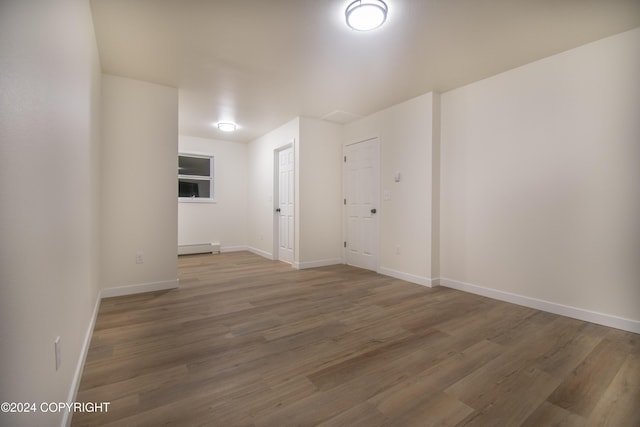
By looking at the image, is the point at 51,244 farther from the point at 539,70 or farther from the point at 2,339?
the point at 539,70

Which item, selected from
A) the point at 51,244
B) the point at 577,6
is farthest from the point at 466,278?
the point at 51,244

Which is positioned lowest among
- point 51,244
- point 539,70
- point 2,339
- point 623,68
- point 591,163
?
point 2,339

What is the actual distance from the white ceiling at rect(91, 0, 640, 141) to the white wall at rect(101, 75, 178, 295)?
296 mm

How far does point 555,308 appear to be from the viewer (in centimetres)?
271

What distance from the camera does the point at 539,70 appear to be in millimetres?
2805

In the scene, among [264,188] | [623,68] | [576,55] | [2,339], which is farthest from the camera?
[264,188]

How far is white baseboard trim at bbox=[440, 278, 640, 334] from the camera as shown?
2.34 m

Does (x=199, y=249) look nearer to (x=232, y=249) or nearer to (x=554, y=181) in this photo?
(x=232, y=249)

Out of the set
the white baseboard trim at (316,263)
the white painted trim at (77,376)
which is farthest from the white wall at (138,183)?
the white baseboard trim at (316,263)

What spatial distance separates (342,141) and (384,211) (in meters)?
1.59

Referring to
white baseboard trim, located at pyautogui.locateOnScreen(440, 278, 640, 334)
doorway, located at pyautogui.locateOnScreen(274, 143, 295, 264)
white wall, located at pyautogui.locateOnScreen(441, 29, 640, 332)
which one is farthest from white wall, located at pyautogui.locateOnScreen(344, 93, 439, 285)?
doorway, located at pyautogui.locateOnScreen(274, 143, 295, 264)

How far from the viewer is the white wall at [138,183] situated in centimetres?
315

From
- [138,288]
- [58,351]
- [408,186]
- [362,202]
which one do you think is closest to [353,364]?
[58,351]

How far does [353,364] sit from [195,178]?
5.51 metres
